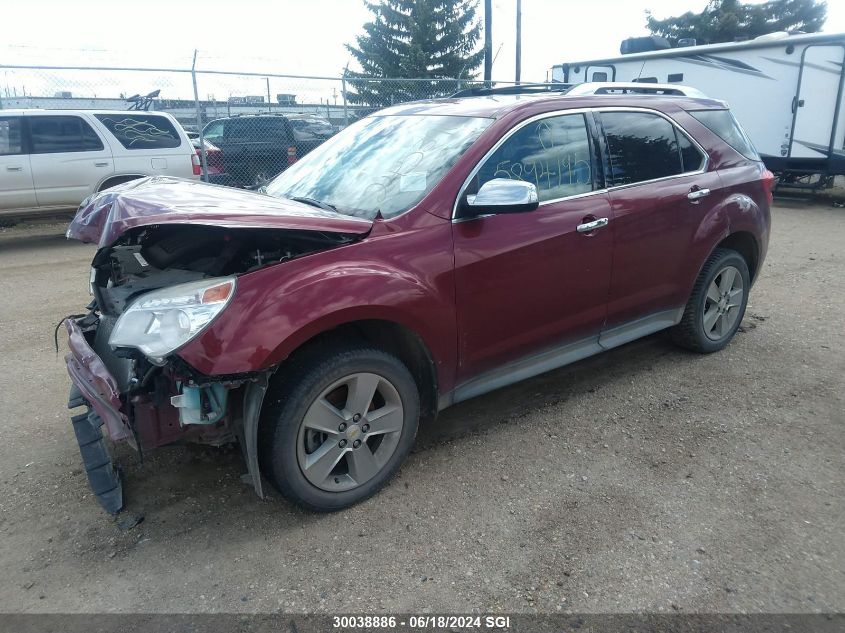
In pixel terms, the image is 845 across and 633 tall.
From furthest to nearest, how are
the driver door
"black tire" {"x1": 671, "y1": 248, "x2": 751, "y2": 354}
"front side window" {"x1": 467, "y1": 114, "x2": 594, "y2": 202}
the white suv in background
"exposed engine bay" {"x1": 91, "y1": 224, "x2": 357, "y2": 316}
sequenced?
the white suv in background, "black tire" {"x1": 671, "y1": 248, "x2": 751, "y2": 354}, "front side window" {"x1": 467, "y1": 114, "x2": 594, "y2": 202}, the driver door, "exposed engine bay" {"x1": 91, "y1": 224, "x2": 357, "y2": 316}

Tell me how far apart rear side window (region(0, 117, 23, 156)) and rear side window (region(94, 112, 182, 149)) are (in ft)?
3.59

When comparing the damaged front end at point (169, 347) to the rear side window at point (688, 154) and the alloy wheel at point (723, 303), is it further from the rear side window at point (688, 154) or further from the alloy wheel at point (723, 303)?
the alloy wheel at point (723, 303)

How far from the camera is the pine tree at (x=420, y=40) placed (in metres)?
26.3

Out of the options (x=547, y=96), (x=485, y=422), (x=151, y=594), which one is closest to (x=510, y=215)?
(x=547, y=96)

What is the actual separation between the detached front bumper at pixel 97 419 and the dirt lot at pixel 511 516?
150 mm

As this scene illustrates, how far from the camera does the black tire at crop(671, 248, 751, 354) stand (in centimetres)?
443

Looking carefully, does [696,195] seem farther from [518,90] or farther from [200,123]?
[200,123]

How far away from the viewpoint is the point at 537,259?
3.37 metres

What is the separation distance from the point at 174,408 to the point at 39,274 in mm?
6331

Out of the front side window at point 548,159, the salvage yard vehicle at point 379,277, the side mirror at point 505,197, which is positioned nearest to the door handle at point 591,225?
the salvage yard vehicle at point 379,277

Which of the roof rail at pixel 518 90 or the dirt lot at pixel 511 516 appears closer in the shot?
the dirt lot at pixel 511 516

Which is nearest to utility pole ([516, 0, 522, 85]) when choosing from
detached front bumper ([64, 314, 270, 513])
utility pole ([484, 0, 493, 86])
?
utility pole ([484, 0, 493, 86])

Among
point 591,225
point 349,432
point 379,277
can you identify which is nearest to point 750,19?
point 591,225

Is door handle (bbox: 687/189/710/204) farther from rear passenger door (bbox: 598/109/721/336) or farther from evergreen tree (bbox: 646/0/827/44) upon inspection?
evergreen tree (bbox: 646/0/827/44)
